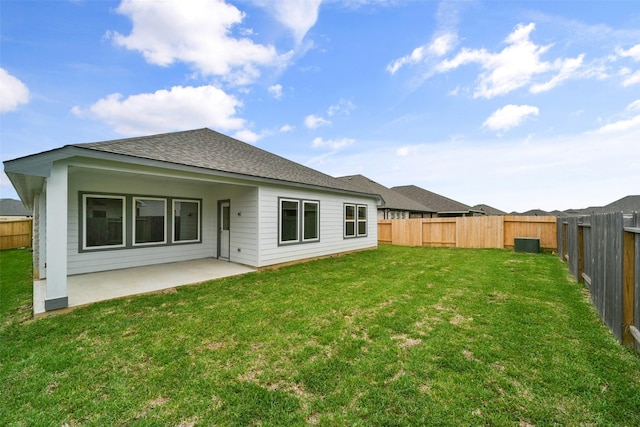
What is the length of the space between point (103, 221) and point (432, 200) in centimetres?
2677

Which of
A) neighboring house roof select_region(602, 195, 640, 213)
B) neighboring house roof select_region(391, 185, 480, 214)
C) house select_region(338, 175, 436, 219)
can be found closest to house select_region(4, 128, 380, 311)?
house select_region(338, 175, 436, 219)

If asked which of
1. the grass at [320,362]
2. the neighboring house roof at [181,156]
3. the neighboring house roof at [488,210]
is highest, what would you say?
the neighboring house roof at [181,156]

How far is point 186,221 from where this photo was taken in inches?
343

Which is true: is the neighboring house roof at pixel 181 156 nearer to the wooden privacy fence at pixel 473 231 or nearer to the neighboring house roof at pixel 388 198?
the wooden privacy fence at pixel 473 231

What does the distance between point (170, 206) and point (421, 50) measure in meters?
10.9

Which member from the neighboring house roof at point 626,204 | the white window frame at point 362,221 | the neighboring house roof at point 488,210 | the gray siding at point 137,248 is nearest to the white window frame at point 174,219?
the gray siding at point 137,248

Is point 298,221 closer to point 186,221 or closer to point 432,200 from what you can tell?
Answer: point 186,221

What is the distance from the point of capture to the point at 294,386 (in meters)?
2.41

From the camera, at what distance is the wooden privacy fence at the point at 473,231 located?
1162 cm

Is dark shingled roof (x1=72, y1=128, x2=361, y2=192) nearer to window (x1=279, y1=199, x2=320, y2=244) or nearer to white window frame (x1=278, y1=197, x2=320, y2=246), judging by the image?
white window frame (x1=278, y1=197, x2=320, y2=246)

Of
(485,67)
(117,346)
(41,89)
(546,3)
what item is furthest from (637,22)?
(41,89)

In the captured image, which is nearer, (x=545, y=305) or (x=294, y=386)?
(x=294, y=386)

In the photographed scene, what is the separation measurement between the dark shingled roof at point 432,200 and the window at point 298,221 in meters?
19.9

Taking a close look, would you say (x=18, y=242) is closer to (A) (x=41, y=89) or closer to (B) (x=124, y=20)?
(A) (x=41, y=89)
